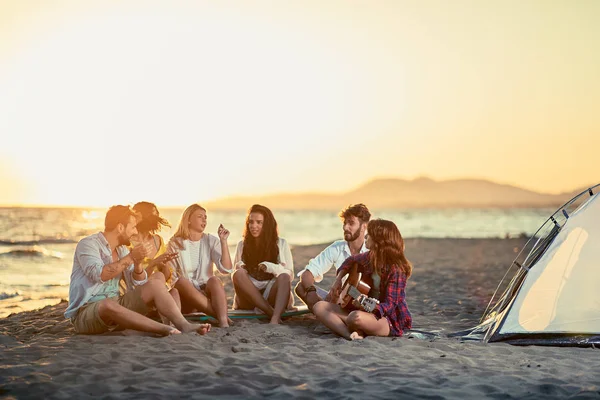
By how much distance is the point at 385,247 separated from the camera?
23.4ft

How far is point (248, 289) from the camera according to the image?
8.23 m

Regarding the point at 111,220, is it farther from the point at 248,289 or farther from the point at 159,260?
the point at 248,289

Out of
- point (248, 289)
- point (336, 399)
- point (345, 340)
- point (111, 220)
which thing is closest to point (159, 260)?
point (111, 220)

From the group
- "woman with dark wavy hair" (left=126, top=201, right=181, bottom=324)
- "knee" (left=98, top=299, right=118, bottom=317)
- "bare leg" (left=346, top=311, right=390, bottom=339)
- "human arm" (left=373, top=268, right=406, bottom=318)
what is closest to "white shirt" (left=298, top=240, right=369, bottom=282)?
"human arm" (left=373, top=268, right=406, bottom=318)

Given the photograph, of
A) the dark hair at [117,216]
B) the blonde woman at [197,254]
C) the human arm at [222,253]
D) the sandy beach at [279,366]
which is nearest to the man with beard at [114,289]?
the dark hair at [117,216]

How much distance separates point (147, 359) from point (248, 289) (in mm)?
2327

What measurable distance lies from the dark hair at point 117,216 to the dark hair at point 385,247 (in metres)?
2.40

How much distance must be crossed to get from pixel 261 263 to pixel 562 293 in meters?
3.21

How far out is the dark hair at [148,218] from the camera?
25.2ft

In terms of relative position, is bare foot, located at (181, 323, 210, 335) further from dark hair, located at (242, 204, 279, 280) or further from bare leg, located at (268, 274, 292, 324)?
dark hair, located at (242, 204, 279, 280)

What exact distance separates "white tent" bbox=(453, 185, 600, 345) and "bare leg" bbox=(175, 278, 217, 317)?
9.06 feet

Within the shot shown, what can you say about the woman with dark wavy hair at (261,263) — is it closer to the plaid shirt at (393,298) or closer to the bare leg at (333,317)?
the bare leg at (333,317)

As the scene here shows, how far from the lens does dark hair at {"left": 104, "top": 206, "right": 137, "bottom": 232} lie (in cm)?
713

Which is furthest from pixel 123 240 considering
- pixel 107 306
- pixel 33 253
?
pixel 33 253
